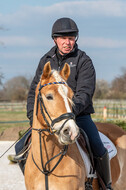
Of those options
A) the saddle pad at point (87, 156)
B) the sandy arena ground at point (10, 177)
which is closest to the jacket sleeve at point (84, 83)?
the saddle pad at point (87, 156)

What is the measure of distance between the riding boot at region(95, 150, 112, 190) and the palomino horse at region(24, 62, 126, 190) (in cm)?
62

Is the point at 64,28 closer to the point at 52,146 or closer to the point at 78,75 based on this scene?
the point at 78,75

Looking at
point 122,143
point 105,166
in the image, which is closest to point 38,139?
point 105,166

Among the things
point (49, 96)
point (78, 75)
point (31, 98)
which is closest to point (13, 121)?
point (31, 98)

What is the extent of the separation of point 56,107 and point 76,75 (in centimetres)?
111

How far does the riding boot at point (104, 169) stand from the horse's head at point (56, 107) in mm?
1314

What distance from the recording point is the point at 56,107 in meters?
3.32

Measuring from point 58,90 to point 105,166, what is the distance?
1.76 metres

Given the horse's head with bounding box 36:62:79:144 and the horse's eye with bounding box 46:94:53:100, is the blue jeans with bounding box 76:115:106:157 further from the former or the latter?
the horse's eye with bounding box 46:94:53:100

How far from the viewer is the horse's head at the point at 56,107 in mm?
3156

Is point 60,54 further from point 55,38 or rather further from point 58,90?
point 58,90

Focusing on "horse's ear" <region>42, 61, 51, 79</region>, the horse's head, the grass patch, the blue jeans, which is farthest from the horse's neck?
the grass patch

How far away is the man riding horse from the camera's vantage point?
14.1 feet

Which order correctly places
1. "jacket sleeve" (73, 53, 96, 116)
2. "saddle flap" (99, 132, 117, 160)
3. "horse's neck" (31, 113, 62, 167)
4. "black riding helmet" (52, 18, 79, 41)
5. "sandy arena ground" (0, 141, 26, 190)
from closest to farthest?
"horse's neck" (31, 113, 62, 167)
"jacket sleeve" (73, 53, 96, 116)
"black riding helmet" (52, 18, 79, 41)
"saddle flap" (99, 132, 117, 160)
"sandy arena ground" (0, 141, 26, 190)
